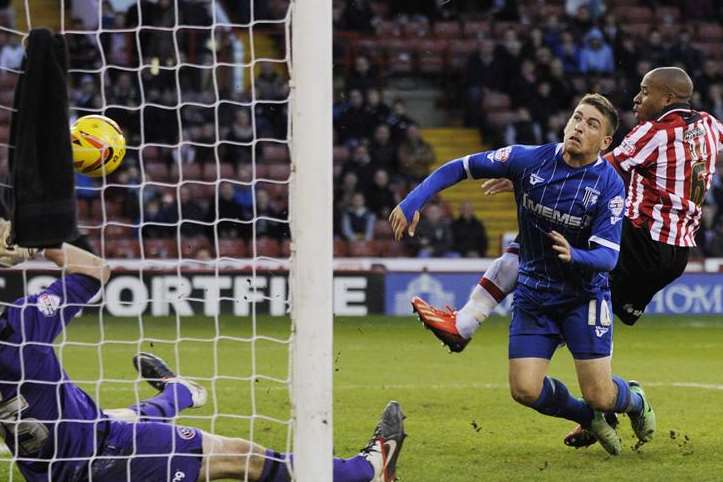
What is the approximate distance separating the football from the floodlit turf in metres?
0.93

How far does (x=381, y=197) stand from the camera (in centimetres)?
1700

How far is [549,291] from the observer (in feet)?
21.6

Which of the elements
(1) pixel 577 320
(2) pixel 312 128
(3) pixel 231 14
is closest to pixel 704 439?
(1) pixel 577 320

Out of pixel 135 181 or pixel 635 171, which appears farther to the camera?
pixel 135 181

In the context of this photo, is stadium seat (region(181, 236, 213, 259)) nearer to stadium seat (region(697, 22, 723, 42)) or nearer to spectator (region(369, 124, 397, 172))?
spectator (region(369, 124, 397, 172))

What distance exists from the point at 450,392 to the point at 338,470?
13.0 ft

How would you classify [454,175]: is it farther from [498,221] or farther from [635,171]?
[498,221]

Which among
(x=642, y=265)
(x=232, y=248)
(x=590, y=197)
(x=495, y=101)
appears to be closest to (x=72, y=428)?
(x=590, y=197)

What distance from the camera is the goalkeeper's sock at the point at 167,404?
221 inches

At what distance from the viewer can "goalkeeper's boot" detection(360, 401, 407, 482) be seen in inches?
222

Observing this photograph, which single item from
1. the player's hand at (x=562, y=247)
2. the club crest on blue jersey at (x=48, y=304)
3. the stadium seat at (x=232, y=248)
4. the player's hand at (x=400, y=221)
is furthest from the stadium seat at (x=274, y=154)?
the club crest on blue jersey at (x=48, y=304)

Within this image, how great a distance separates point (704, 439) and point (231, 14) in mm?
13460

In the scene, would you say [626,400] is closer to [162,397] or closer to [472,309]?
[472,309]

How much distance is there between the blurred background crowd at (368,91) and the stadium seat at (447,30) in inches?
0.9
